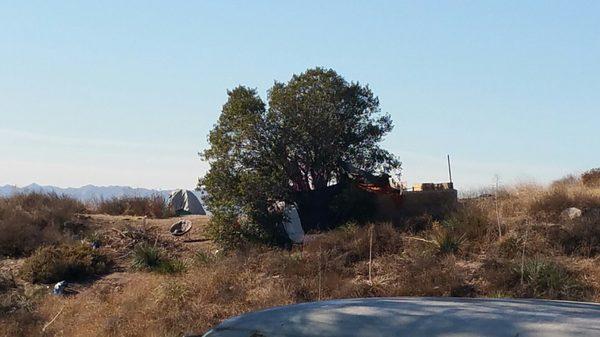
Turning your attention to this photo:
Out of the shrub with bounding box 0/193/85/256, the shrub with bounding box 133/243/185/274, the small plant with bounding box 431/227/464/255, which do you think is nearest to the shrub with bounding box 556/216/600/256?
the small plant with bounding box 431/227/464/255

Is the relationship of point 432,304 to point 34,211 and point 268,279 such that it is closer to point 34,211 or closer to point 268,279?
point 268,279

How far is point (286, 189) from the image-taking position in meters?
19.2

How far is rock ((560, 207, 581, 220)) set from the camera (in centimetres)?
1664

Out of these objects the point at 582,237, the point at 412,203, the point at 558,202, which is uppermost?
the point at 412,203

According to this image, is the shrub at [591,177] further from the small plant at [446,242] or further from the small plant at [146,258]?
the small plant at [146,258]

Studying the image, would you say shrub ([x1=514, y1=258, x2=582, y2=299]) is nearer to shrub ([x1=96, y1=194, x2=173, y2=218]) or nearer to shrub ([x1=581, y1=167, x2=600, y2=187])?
shrub ([x1=581, y1=167, x2=600, y2=187])

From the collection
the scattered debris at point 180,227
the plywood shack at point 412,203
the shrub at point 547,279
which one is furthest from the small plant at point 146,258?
the shrub at point 547,279

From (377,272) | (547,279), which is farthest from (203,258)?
(547,279)

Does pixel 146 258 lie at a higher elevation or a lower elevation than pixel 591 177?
lower

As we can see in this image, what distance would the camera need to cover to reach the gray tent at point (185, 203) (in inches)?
1135

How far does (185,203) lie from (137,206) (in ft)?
5.34

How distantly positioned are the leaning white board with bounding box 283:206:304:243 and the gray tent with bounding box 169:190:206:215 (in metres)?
9.53

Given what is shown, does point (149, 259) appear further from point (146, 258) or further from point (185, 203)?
point (185, 203)

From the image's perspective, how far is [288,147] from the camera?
1962 cm
